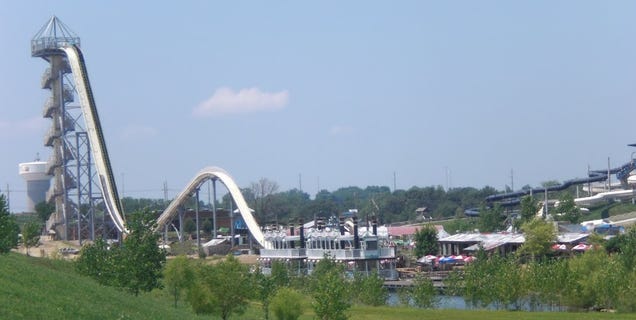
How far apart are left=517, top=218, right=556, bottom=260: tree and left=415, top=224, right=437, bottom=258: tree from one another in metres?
12.9

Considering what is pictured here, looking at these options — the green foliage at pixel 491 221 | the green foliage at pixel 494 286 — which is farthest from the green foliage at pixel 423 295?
the green foliage at pixel 491 221

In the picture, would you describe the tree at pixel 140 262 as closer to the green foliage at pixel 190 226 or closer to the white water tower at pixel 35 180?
the green foliage at pixel 190 226

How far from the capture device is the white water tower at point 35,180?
128 metres

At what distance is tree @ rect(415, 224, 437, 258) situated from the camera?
305 feet

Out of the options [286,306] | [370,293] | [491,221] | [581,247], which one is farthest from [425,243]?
[286,306]

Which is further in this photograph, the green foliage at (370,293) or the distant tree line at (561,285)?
the green foliage at (370,293)

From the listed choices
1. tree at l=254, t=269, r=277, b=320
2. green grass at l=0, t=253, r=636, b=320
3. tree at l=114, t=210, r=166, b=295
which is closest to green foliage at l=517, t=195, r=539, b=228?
tree at l=254, t=269, r=277, b=320

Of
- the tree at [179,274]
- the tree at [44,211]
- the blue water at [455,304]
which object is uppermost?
the tree at [44,211]

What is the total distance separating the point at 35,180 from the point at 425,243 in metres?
56.6

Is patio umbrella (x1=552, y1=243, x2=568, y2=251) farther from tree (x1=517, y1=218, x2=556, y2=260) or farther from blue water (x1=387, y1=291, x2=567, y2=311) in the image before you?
blue water (x1=387, y1=291, x2=567, y2=311)

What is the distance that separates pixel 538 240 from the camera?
8000cm

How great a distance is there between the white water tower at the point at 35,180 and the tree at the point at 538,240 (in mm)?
65624

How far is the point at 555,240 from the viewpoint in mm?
83000

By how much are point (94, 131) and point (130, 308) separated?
53.5 meters
